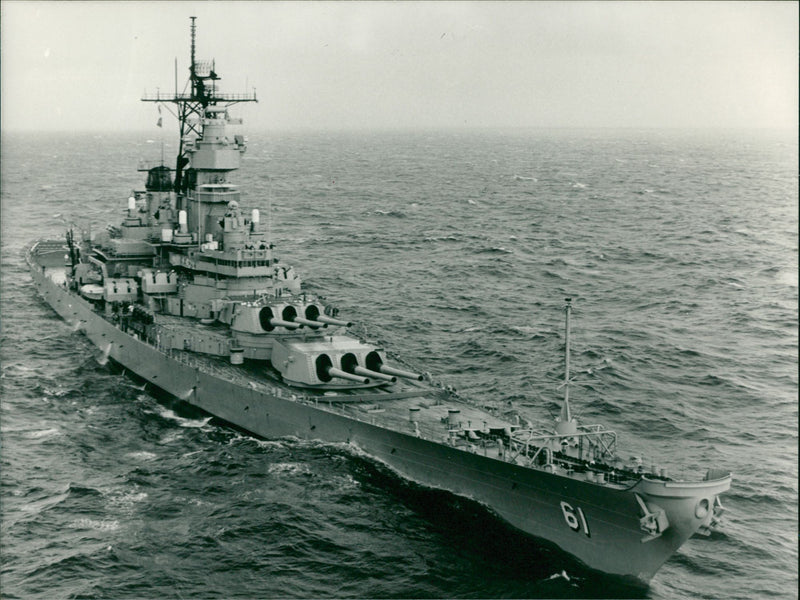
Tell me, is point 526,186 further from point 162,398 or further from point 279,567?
point 279,567

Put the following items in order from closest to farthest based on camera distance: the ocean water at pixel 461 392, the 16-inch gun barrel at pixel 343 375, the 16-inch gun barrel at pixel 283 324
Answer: the ocean water at pixel 461 392 < the 16-inch gun barrel at pixel 343 375 < the 16-inch gun barrel at pixel 283 324

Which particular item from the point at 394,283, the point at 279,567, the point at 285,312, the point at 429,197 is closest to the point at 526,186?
the point at 429,197

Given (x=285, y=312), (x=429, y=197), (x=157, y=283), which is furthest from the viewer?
(x=429, y=197)

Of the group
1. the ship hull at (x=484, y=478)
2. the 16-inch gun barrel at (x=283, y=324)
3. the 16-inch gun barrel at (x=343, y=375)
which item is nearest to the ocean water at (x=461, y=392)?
the ship hull at (x=484, y=478)

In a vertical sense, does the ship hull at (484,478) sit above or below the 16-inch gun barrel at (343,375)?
below

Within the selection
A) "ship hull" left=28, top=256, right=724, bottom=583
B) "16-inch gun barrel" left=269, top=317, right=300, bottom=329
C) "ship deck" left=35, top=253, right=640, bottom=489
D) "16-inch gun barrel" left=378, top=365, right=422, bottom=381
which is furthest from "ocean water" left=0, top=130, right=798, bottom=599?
"16-inch gun barrel" left=269, top=317, right=300, bottom=329

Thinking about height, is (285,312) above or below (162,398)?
above

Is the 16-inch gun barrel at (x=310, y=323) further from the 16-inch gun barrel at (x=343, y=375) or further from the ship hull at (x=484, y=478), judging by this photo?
the ship hull at (x=484, y=478)
